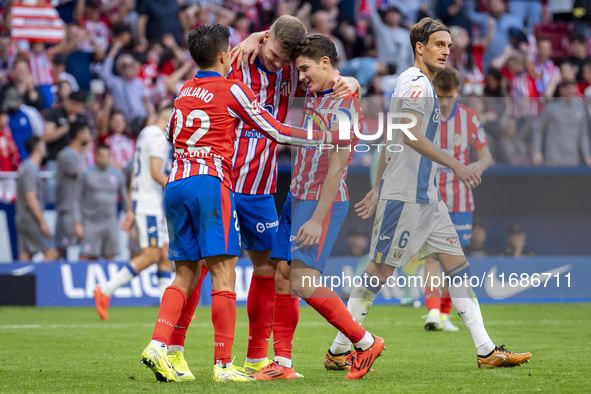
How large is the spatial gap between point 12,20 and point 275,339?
1146cm

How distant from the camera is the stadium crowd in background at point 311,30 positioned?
13.2 m

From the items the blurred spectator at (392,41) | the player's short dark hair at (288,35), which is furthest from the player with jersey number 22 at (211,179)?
the blurred spectator at (392,41)

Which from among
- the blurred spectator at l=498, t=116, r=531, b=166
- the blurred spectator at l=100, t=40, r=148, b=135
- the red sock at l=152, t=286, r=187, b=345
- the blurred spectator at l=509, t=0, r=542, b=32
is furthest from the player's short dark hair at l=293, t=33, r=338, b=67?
the blurred spectator at l=509, t=0, r=542, b=32

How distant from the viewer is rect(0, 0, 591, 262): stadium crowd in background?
521 inches

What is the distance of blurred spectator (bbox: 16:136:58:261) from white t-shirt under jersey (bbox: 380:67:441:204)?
24.6 feet

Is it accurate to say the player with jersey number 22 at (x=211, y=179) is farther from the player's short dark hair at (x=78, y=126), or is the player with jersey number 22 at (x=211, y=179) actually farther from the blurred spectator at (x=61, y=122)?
the blurred spectator at (x=61, y=122)

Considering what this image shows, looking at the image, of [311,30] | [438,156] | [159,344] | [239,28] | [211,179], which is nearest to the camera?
[159,344]

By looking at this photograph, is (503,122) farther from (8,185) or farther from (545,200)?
(8,185)

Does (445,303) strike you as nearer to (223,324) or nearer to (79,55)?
(223,324)

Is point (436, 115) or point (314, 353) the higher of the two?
point (436, 115)

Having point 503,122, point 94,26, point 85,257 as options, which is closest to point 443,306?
point 503,122

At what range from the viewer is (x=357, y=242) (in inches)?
505

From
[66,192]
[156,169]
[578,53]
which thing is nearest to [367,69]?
[578,53]

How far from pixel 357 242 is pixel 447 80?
15.7 feet
